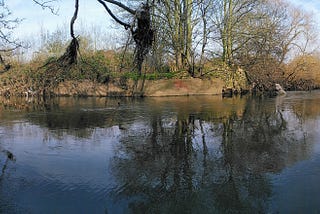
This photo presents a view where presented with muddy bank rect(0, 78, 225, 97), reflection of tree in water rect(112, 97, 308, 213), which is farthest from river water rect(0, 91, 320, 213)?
muddy bank rect(0, 78, 225, 97)

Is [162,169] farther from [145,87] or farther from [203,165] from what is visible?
[145,87]

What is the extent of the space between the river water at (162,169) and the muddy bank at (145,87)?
43.5 ft

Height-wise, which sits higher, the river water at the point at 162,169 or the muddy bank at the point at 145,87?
the muddy bank at the point at 145,87

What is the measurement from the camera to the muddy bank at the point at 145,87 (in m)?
21.8

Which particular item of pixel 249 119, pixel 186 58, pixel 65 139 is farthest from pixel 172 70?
pixel 65 139

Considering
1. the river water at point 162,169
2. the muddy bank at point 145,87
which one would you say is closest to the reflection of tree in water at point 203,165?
the river water at point 162,169

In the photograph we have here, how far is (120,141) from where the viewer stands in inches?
→ 266

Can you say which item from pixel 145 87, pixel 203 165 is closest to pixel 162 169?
pixel 203 165

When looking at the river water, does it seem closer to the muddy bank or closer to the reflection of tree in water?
the reflection of tree in water

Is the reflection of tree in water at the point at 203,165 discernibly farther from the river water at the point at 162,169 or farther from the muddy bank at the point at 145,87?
the muddy bank at the point at 145,87

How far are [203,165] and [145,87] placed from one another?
1734cm

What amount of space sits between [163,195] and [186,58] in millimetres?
18202

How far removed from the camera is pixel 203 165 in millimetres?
4844

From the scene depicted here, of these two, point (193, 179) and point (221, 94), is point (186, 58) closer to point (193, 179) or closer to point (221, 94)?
point (221, 94)
